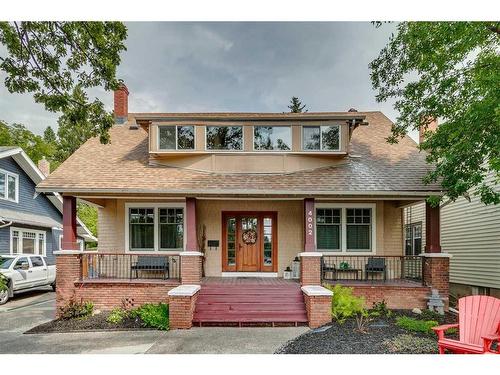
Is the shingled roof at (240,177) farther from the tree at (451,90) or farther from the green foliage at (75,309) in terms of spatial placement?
the green foliage at (75,309)

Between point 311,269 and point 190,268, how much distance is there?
2645mm

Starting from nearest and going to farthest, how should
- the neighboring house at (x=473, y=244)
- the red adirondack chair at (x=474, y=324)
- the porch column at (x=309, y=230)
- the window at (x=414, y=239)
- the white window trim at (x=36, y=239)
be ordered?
the red adirondack chair at (x=474, y=324) → the porch column at (x=309, y=230) → the neighboring house at (x=473, y=244) → the window at (x=414, y=239) → the white window trim at (x=36, y=239)

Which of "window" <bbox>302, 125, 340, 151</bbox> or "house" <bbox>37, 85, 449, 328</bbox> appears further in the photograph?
"window" <bbox>302, 125, 340, 151</bbox>

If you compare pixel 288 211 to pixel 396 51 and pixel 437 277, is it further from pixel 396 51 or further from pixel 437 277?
pixel 396 51

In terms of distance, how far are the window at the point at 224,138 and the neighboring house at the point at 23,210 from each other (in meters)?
7.15

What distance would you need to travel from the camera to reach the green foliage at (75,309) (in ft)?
27.1

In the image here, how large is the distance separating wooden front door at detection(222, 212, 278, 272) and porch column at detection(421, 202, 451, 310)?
368cm

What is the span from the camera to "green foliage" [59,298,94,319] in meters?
8.26

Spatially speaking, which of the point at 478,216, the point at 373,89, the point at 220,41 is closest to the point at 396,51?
the point at 373,89

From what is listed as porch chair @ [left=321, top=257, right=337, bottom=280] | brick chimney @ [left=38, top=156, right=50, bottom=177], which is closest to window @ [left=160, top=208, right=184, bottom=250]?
porch chair @ [left=321, top=257, right=337, bottom=280]

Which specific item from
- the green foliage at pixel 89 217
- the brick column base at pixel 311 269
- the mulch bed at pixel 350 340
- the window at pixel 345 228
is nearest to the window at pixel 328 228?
the window at pixel 345 228

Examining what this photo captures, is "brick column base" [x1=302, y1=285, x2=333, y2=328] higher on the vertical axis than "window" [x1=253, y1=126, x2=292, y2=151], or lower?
lower

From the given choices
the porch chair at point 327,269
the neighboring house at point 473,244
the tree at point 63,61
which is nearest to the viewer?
the tree at point 63,61

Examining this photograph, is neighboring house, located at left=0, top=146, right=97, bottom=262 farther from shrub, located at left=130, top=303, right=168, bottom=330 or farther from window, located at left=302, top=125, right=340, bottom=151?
window, located at left=302, top=125, right=340, bottom=151
